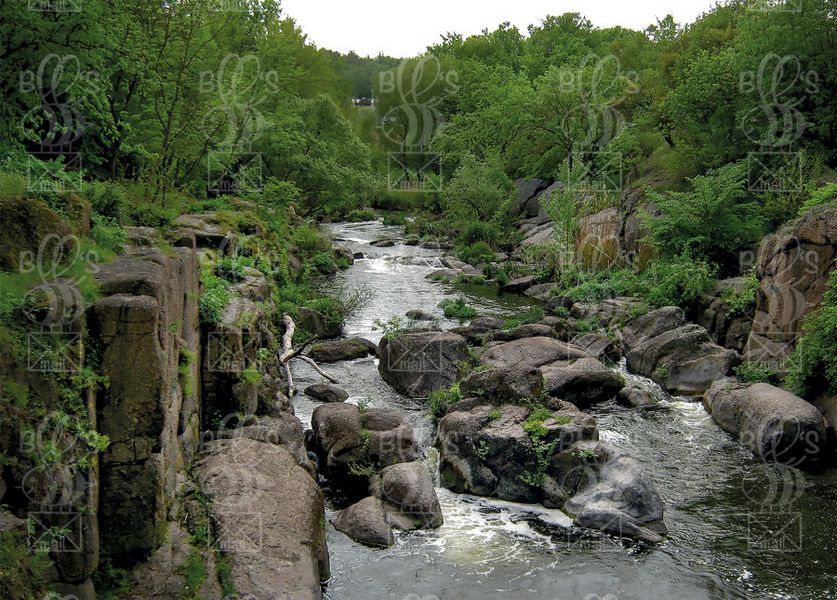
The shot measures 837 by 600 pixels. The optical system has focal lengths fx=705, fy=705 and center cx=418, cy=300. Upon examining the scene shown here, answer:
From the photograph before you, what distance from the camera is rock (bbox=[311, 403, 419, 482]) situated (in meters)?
14.5

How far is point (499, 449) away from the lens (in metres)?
14.4

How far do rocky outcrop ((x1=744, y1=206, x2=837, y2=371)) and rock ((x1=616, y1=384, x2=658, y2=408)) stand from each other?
314 centimetres

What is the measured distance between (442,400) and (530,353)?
406cm

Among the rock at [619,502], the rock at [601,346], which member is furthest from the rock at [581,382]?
the rock at [619,502]

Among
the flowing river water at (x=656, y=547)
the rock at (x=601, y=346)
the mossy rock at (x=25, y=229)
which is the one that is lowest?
the flowing river water at (x=656, y=547)

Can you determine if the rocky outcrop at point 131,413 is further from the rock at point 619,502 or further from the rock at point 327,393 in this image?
the rock at point 327,393

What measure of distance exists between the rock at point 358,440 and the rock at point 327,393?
93.8 inches

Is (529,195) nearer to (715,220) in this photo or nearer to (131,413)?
(715,220)

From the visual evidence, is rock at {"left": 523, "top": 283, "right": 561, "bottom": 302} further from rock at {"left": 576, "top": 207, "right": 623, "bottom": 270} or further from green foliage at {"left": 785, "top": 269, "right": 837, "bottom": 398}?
green foliage at {"left": 785, "top": 269, "right": 837, "bottom": 398}

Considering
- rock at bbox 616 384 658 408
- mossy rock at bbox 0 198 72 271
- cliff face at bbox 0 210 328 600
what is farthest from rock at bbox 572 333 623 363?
mossy rock at bbox 0 198 72 271

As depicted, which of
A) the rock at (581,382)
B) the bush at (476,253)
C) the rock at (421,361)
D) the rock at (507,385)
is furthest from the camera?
the bush at (476,253)

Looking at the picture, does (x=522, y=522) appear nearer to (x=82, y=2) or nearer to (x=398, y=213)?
(x=82, y=2)

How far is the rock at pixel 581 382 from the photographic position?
1888 cm

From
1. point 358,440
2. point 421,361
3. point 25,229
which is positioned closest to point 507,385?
point 358,440
